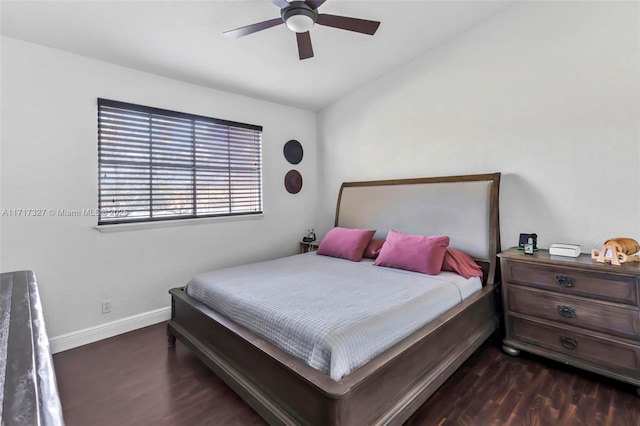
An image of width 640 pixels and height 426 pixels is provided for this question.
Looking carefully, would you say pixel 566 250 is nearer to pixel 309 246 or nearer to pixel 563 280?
pixel 563 280

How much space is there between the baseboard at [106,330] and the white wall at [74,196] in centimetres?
5

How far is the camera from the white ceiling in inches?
86.2

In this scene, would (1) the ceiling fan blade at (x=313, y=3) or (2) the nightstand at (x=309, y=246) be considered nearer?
(1) the ceiling fan blade at (x=313, y=3)

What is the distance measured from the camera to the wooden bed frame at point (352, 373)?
4.47ft

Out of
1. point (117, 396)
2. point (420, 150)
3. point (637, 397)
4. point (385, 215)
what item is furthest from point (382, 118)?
point (117, 396)

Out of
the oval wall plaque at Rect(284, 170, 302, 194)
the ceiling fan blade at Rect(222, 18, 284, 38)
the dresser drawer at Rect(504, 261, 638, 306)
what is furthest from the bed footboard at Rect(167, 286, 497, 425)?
the oval wall plaque at Rect(284, 170, 302, 194)

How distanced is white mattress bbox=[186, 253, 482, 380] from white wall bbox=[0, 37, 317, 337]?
84cm

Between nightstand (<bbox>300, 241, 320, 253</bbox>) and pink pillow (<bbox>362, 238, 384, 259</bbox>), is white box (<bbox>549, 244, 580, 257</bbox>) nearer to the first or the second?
pink pillow (<bbox>362, 238, 384, 259</bbox>)

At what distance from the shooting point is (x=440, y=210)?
9.79 feet

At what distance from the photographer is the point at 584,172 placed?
93.2 inches

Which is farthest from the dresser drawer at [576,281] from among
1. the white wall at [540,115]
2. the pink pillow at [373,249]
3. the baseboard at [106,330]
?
the baseboard at [106,330]

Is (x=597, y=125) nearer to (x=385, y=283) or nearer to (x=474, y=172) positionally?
(x=474, y=172)

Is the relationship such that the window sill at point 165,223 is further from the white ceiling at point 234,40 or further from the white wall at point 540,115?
the white wall at point 540,115

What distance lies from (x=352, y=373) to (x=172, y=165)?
2727 mm
